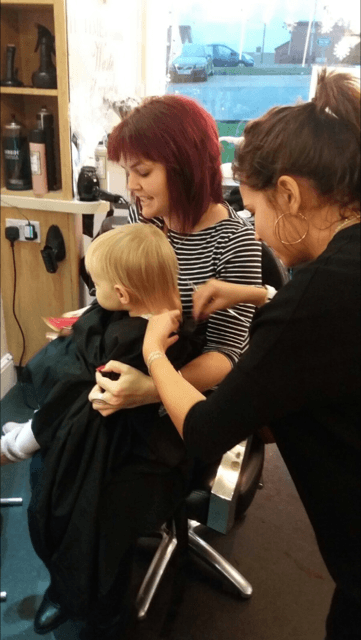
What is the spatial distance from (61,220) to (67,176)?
16cm

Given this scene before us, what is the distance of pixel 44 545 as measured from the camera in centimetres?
115

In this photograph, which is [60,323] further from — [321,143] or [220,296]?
[321,143]

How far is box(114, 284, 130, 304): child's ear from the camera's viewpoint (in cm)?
102

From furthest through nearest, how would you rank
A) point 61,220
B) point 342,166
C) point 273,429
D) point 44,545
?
point 61,220
point 44,545
point 273,429
point 342,166

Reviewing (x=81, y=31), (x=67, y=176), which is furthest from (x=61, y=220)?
(x=81, y=31)

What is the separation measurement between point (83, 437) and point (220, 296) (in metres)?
0.43

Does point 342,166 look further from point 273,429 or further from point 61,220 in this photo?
point 61,220

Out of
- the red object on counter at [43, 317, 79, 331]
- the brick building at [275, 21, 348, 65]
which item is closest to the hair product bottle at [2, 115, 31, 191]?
the red object on counter at [43, 317, 79, 331]

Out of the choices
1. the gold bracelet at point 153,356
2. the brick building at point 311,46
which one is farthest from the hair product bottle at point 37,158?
the gold bracelet at point 153,356

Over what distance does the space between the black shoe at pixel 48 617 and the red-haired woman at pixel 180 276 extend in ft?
0.52

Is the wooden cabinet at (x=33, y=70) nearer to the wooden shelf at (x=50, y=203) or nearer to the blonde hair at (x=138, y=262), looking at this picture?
the wooden shelf at (x=50, y=203)

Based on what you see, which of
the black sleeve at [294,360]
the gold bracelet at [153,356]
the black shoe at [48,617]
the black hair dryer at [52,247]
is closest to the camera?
the black sleeve at [294,360]

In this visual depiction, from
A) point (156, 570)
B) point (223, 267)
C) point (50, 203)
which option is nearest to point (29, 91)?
point (50, 203)

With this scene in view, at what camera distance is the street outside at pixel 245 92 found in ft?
5.64
